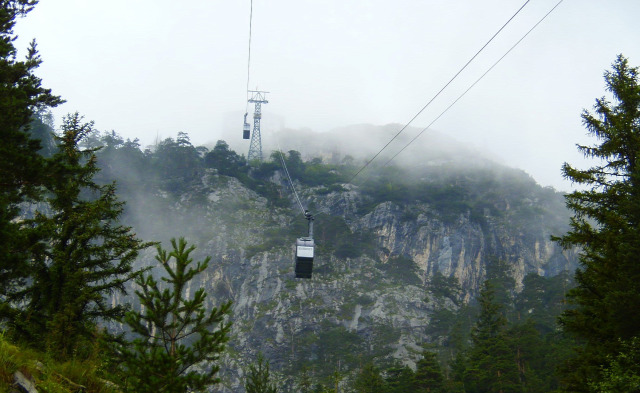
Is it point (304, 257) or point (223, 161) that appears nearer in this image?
point (304, 257)

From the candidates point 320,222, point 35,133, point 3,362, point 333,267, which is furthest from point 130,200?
point 3,362

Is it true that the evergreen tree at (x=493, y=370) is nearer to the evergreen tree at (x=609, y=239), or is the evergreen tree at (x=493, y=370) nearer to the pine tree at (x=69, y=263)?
the evergreen tree at (x=609, y=239)

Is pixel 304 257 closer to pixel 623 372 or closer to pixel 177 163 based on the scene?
pixel 623 372

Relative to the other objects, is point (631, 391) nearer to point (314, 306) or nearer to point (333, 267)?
point (314, 306)

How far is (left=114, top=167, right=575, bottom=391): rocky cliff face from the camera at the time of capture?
61.8m

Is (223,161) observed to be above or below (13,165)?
above

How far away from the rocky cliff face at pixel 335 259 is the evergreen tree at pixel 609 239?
44.3 m

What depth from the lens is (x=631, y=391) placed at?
1025 centimetres

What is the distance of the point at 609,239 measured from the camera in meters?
12.3

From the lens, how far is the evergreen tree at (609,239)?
1131 centimetres

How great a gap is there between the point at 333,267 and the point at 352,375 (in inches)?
1040

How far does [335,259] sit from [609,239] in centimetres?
6855

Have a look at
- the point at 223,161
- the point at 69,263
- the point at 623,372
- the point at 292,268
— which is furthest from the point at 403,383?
the point at 223,161

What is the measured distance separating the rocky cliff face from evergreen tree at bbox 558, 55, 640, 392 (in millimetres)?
44257
